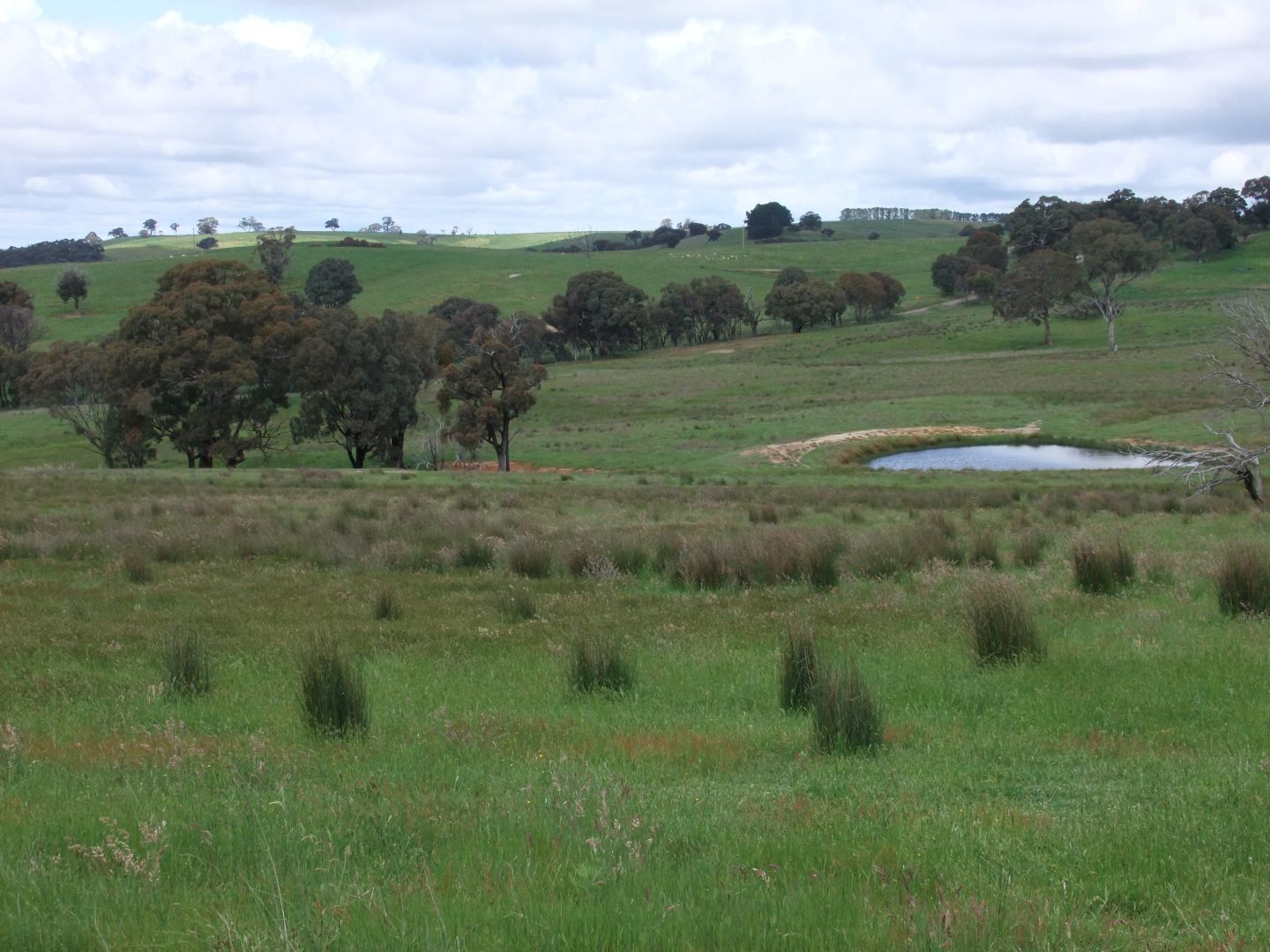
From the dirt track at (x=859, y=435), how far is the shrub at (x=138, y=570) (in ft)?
118

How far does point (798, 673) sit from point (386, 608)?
639cm

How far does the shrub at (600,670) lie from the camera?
9820 millimetres

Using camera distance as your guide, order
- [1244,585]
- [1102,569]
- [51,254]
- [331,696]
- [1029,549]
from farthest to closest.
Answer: [51,254], [1029,549], [1102,569], [1244,585], [331,696]

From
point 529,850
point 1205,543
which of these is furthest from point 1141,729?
point 1205,543

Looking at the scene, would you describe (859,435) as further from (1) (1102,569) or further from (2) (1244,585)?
(2) (1244,585)

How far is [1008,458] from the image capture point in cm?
5225

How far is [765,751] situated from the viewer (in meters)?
7.68

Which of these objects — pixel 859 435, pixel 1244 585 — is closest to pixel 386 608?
pixel 1244 585

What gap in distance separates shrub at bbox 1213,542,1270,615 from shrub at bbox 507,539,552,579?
9.02 metres

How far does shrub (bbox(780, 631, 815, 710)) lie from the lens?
9.06m

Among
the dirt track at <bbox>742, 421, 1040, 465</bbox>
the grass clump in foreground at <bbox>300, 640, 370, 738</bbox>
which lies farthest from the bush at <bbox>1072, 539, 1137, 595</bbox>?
the dirt track at <bbox>742, 421, 1040, 465</bbox>

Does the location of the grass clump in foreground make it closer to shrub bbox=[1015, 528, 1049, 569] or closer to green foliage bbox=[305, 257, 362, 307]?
shrub bbox=[1015, 528, 1049, 569]

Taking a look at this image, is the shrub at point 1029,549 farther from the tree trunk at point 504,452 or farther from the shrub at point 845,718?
the tree trunk at point 504,452

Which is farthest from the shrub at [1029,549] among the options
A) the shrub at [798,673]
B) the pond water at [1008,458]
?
the pond water at [1008,458]
